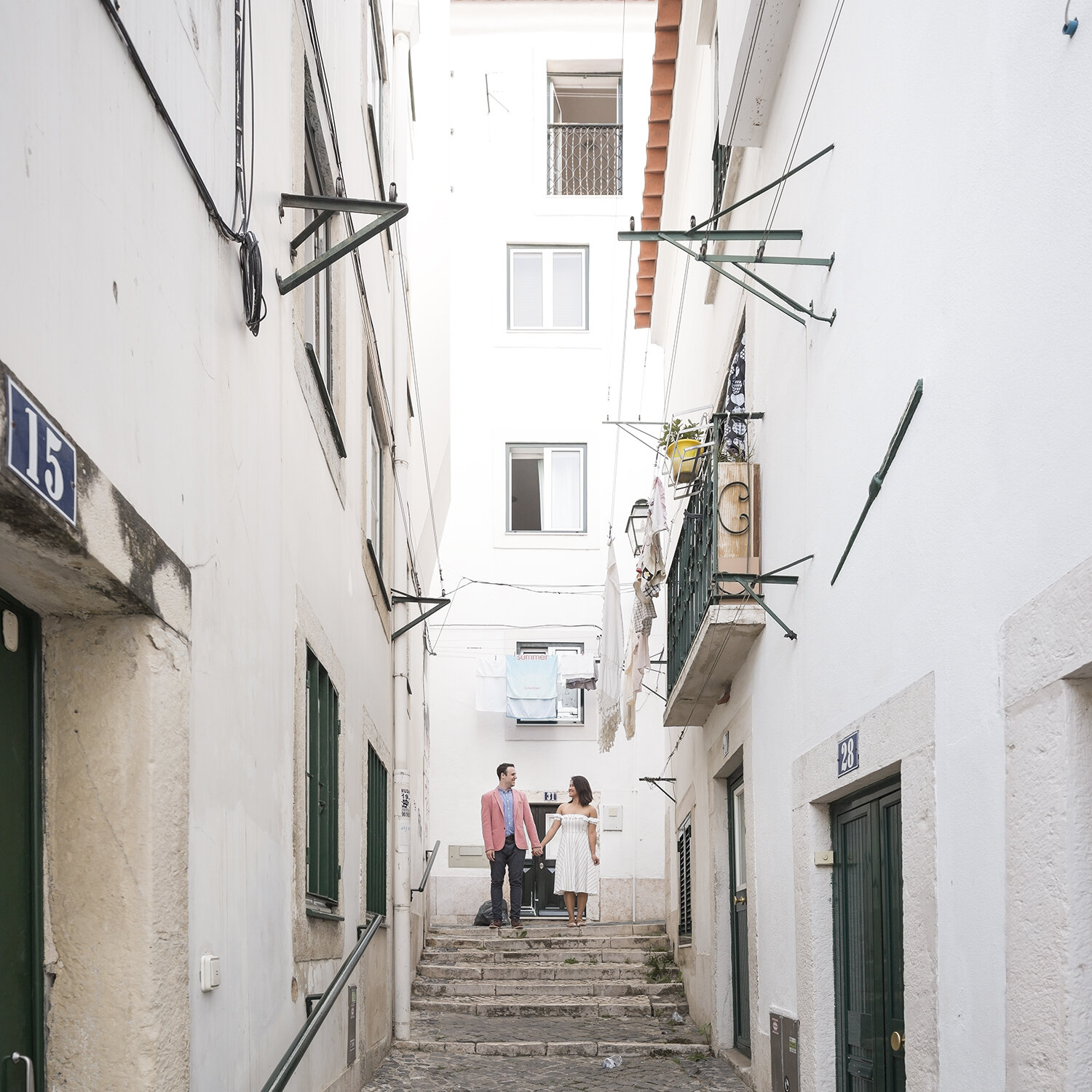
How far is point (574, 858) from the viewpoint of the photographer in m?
13.9

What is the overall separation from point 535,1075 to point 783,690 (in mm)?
3623

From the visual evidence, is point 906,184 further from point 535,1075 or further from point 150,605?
point 535,1075

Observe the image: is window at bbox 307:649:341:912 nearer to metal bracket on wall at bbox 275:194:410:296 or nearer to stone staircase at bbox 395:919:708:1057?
metal bracket on wall at bbox 275:194:410:296

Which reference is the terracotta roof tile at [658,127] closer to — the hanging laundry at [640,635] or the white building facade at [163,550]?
the hanging laundry at [640,635]

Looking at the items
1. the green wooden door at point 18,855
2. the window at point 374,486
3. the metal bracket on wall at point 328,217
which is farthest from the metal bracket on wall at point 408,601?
the green wooden door at point 18,855

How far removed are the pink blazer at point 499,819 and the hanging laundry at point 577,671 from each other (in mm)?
3695

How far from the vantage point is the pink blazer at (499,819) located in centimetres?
1388

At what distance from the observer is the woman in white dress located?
45.6 ft

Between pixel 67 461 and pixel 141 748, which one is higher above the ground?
pixel 67 461

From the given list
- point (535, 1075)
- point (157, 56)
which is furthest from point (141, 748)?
point (535, 1075)

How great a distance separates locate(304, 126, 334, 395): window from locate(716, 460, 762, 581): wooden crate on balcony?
226cm

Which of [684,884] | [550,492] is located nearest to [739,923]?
[684,884]

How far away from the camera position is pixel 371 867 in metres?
10.1

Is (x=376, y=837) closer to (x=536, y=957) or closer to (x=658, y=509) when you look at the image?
(x=658, y=509)
